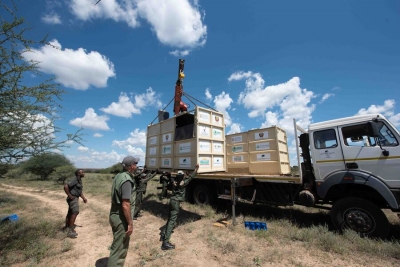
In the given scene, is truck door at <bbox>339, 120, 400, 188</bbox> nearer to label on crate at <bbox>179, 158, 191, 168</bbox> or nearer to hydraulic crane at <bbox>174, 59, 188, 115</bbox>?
label on crate at <bbox>179, 158, 191, 168</bbox>

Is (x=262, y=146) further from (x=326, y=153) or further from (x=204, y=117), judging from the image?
(x=204, y=117)

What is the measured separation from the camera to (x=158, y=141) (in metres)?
8.90

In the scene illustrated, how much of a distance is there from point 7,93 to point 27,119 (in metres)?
0.55

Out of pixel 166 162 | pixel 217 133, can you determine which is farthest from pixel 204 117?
pixel 166 162

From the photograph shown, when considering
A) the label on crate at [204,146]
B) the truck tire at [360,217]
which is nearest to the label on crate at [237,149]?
the label on crate at [204,146]

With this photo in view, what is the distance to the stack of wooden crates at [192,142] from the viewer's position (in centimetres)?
697

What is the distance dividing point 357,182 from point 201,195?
5271 mm

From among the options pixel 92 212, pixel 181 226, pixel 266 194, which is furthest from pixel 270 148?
pixel 92 212

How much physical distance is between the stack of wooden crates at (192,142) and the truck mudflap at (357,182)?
3.46m

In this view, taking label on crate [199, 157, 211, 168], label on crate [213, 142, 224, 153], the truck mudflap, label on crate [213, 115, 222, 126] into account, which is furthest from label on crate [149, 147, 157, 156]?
the truck mudflap

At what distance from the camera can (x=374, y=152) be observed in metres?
4.86

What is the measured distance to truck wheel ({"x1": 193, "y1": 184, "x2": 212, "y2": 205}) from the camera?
784 centimetres

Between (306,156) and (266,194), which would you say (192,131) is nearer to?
(266,194)

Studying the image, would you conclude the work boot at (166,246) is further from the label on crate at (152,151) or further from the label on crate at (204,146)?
the label on crate at (152,151)
